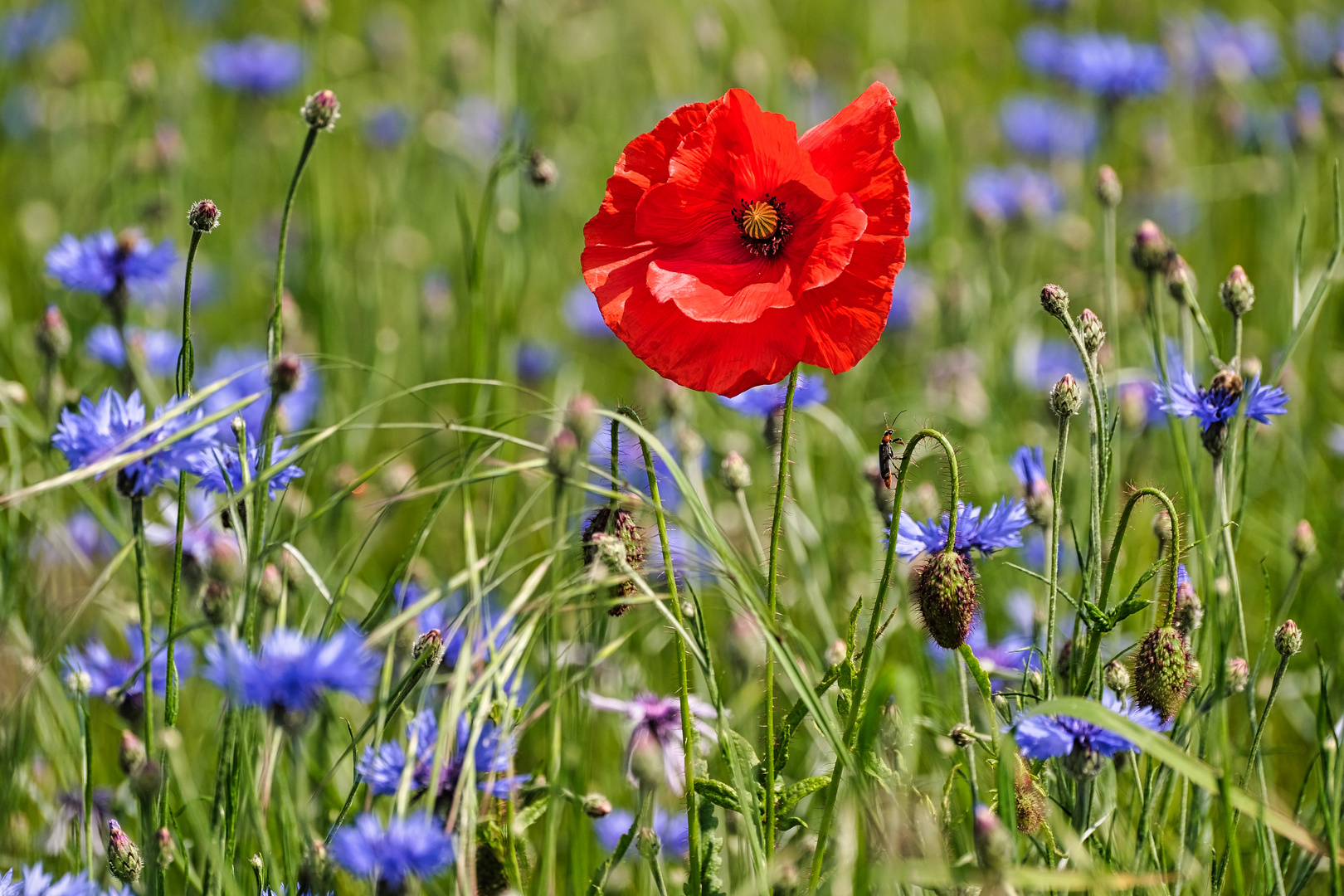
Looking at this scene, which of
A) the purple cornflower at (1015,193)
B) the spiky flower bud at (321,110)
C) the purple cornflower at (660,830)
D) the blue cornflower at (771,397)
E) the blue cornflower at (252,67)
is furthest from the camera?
the blue cornflower at (252,67)

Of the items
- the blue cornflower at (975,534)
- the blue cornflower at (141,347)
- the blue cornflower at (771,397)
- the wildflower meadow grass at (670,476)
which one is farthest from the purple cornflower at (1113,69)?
the blue cornflower at (141,347)

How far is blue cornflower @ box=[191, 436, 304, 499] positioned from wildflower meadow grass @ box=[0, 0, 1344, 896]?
0.04ft

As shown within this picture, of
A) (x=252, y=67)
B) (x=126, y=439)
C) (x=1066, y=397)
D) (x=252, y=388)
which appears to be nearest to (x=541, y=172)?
(x=126, y=439)

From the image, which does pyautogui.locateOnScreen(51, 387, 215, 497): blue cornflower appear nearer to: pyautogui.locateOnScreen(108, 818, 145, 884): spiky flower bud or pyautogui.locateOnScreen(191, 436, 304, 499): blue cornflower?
pyautogui.locateOnScreen(191, 436, 304, 499): blue cornflower

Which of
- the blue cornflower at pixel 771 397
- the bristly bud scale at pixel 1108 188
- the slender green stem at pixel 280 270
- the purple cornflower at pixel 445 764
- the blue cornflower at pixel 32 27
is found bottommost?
the purple cornflower at pixel 445 764

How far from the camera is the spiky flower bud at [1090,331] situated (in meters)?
1.23

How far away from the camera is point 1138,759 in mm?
1531

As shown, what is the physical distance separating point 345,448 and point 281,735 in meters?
1.04

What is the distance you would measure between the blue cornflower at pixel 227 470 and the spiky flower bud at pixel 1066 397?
745mm

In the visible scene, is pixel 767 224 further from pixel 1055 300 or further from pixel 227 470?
pixel 227 470

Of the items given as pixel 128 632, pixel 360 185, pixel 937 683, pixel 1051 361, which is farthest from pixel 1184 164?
pixel 128 632

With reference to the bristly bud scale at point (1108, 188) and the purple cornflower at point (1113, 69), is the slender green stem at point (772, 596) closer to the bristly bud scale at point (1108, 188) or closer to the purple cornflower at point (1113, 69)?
the bristly bud scale at point (1108, 188)

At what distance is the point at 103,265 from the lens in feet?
5.97

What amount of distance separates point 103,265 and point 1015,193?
225cm
